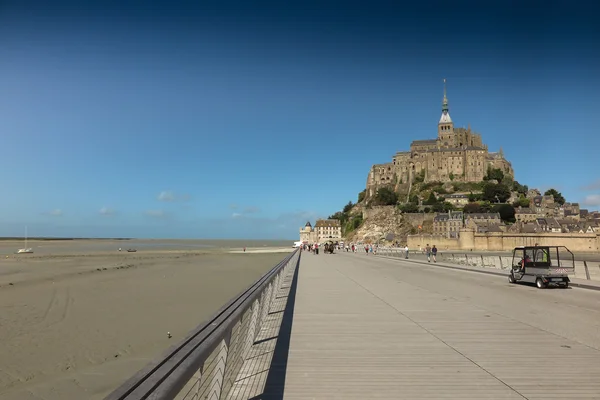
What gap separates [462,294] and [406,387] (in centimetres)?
875

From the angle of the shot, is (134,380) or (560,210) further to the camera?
(560,210)

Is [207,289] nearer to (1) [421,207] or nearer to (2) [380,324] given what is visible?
(2) [380,324]

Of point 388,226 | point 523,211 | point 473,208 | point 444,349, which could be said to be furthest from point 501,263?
point 388,226

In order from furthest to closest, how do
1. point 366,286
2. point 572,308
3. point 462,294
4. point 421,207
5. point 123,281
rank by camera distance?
1. point 421,207
2. point 123,281
3. point 366,286
4. point 462,294
5. point 572,308

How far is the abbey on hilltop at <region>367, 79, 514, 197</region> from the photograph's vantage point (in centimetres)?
11794

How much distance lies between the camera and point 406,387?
4.25m

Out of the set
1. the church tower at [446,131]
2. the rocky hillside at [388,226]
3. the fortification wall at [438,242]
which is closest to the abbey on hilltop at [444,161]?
the church tower at [446,131]

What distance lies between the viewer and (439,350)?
5.72 meters

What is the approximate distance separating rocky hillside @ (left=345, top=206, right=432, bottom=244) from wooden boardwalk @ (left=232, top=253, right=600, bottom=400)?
281 feet

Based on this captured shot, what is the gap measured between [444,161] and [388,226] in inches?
1084

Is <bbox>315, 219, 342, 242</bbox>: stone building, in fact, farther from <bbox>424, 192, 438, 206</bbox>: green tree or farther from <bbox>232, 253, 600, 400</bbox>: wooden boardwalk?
<bbox>232, 253, 600, 400</bbox>: wooden boardwalk

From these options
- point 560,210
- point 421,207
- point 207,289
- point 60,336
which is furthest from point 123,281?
point 560,210

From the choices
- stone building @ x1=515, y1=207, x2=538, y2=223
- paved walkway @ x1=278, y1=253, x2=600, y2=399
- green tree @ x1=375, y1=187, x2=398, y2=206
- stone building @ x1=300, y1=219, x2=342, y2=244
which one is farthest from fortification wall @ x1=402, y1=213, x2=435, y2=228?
paved walkway @ x1=278, y1=253, x2=600, y2=399

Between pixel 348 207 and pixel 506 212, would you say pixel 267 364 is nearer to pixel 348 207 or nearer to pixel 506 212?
pixel 506 212
